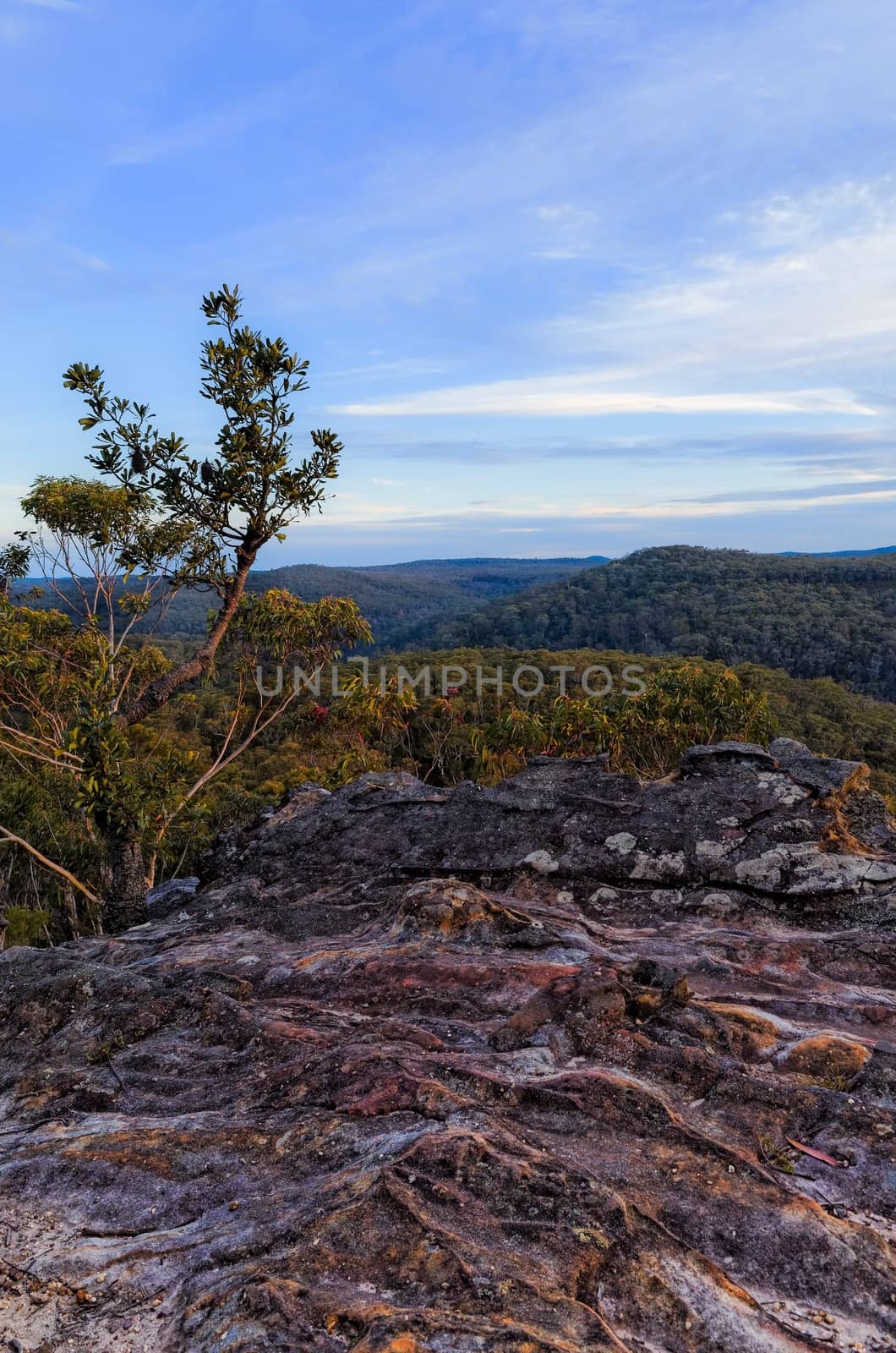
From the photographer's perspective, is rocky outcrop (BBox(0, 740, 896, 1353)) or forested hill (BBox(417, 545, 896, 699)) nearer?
rocky outcrop (BBox(0, 740, 896, 1353))

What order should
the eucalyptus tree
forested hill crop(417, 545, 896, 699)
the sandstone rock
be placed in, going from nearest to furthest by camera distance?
the sandstone rock → the eucalyptus tree → forested hill crop(417, 545, 896, 699)

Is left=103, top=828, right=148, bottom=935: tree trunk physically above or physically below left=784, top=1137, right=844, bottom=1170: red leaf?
below

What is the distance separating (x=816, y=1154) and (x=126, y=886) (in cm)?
796

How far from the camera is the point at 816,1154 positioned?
12.4 feet

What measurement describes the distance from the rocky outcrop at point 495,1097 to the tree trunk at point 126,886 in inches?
65.4

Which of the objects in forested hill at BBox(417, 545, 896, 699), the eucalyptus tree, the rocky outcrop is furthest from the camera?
forested hill at BBox(417, 545, 896, 699)

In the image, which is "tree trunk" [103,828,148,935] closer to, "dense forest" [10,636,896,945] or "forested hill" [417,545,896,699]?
"dense forest" [10,636,896,945]

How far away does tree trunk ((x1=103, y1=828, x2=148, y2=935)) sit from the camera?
929cm

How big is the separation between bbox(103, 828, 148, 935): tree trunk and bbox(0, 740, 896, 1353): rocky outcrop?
1.66 meters

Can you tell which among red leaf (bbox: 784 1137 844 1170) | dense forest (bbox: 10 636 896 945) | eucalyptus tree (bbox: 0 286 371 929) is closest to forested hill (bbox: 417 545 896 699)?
dense forest (bbox: 10 636 896 945)

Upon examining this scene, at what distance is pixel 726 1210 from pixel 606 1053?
1330mm

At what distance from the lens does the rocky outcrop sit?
2.90 metres

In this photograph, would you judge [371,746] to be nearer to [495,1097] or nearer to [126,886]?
[126,886]

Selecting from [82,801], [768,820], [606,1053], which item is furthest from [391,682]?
[606,1053]
